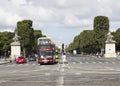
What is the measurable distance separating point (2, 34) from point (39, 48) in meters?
113

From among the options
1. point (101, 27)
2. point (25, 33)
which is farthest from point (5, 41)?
point (101, 27)

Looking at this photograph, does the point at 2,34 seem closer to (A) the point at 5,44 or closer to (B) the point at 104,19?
(A) the point at 5,44

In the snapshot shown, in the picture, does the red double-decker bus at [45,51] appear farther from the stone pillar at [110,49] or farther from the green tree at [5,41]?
the green tree at [5,41]

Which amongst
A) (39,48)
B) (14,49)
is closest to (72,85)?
(39,48)

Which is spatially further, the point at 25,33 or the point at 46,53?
the point at 25,33

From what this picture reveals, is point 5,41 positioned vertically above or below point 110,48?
above

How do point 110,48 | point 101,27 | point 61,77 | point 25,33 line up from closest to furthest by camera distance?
point 61,77 < point 110,48 < point 25,33 < point 101,27

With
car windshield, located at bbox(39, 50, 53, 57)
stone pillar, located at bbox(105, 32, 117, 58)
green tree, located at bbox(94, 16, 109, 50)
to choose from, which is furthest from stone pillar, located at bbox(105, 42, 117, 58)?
car windshield, located at bbox(39, 50, 53, 57)

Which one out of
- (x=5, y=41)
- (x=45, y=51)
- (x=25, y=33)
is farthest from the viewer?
(x=5, y=41)

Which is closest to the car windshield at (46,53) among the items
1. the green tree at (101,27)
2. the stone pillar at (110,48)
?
the stone pillar at (110,48)

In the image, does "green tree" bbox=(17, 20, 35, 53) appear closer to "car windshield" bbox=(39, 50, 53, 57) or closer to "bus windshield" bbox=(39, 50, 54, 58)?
"bus windshield" bbox=(39, 50, 54, 58)

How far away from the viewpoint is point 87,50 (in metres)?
196

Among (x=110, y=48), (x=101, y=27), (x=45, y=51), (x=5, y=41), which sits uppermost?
(x=101, y=27)

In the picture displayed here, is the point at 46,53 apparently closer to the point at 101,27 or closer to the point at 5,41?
the point at 101,27
